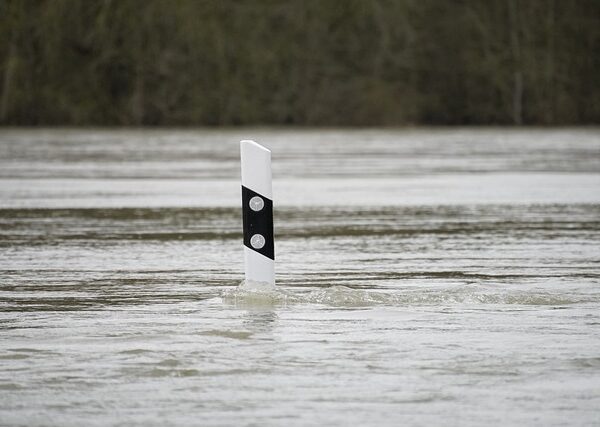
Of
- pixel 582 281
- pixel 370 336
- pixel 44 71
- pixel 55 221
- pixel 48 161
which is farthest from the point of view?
pixel 44 71

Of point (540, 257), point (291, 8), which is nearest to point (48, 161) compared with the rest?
point (540, 257)

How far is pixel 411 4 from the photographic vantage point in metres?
66.7

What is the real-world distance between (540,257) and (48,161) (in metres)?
17.9

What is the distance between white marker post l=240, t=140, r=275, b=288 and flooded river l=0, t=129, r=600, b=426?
0.16 metres

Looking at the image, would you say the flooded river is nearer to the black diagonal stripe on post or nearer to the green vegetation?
the black diagonal stripe on post

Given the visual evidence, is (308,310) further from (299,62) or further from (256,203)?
(299,62)

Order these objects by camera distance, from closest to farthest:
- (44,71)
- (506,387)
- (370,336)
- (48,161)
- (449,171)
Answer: (506,387) < (370,336) < (449,171) < (48,161) < (44,71)

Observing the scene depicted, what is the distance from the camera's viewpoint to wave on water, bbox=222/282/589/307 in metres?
8.12

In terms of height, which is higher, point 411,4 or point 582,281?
point 411,4

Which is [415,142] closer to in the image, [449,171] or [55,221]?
[449,171]

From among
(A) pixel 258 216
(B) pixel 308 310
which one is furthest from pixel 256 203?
(B) pixel 308 310

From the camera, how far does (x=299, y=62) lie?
2569 inches

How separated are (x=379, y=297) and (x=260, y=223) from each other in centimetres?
77

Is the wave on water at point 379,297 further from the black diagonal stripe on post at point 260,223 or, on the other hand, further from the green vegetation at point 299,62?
the green vegetation at point 299,62
